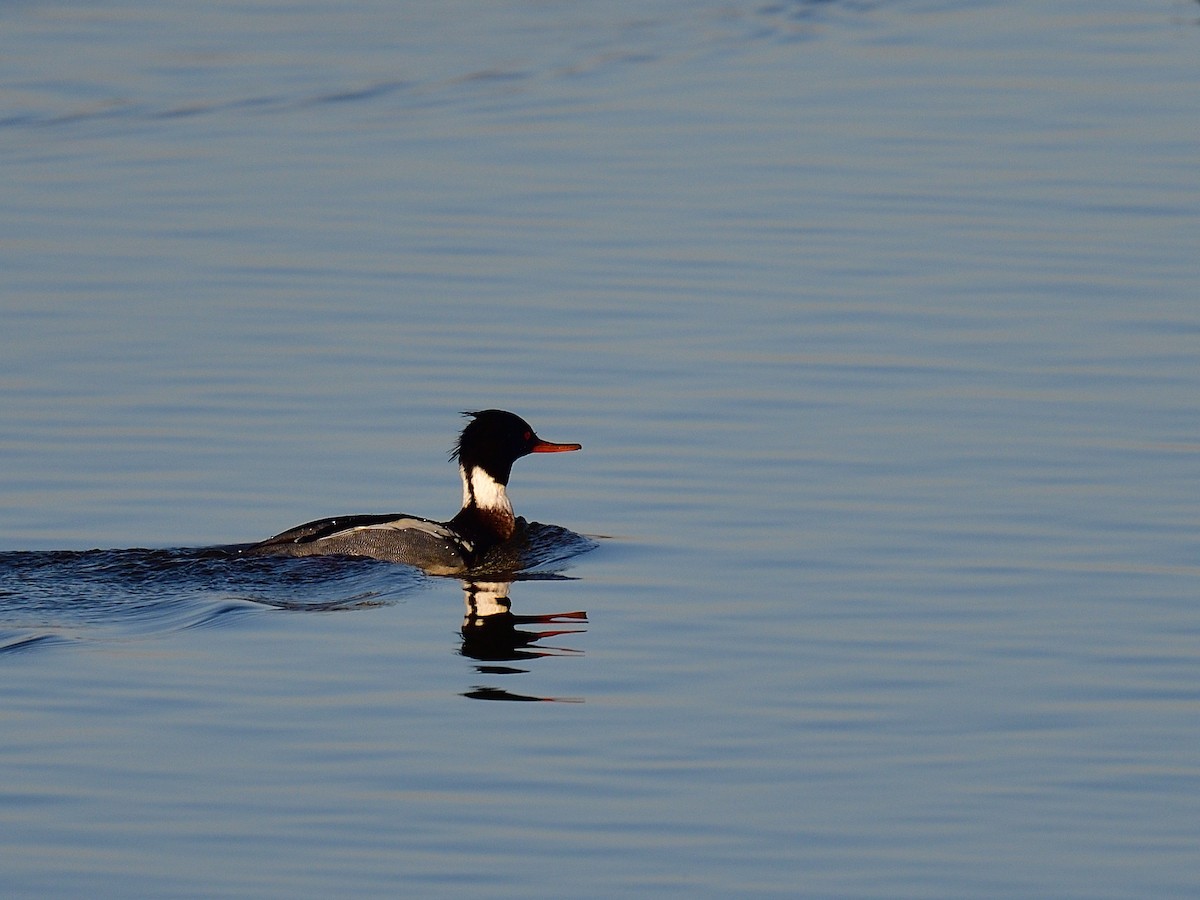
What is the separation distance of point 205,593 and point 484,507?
9.56 ft

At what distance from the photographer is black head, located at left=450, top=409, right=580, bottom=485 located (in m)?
14.3

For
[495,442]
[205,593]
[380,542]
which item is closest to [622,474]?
[495,442]

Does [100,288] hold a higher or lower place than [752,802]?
higher

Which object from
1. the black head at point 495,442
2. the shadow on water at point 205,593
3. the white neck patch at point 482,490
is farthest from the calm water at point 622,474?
the black head at point 495,442

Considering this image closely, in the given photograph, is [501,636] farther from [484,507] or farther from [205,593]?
[484,507]

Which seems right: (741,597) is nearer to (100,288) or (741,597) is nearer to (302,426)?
(302,426)

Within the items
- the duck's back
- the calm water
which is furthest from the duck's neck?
the duck's back

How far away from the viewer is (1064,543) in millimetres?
12523

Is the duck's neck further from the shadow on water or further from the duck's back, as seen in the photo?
the shadow on water

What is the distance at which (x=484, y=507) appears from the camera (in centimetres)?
1448

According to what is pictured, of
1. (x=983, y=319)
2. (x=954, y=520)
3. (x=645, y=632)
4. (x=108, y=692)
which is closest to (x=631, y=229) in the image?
(x=983, y=319)

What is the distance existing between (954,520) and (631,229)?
787 centimetres

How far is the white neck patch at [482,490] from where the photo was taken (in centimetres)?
1442

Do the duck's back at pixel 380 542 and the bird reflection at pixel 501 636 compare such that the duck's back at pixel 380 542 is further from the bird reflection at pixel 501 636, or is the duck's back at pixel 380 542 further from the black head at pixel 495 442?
the black head at pixel 495 442
